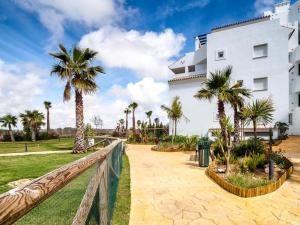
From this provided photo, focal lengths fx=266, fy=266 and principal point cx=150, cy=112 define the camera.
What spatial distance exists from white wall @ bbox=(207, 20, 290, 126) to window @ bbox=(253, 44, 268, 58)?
12.6 inches

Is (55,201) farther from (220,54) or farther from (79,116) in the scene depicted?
(220,54)

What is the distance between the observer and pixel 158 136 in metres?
32.1

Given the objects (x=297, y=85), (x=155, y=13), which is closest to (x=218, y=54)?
(x=297, y=85)

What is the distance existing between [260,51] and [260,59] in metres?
0.81

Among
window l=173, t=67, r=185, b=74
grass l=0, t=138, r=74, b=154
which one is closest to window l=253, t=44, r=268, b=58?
window l=173, t=67, r=185, b=74

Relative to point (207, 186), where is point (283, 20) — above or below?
above

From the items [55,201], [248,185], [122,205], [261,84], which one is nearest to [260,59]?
[261,84]

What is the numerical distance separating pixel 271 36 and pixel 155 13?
12.6 m

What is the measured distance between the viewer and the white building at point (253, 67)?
2428cm

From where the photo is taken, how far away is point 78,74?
72.7ft

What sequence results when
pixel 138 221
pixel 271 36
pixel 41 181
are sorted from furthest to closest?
1. pixel 271 36
2. pixel 138 221
3. pixel 41 181

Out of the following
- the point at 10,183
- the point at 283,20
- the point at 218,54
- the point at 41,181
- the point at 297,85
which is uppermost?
the point at 283,20

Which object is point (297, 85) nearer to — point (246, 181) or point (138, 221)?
point (246, 181)

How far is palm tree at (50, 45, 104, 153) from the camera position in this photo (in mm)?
21672
